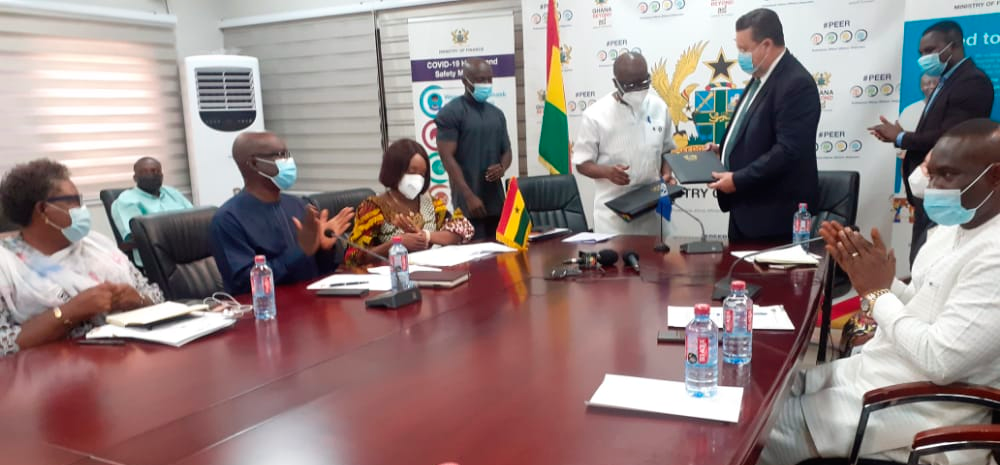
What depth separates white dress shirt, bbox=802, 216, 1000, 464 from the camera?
148 cm

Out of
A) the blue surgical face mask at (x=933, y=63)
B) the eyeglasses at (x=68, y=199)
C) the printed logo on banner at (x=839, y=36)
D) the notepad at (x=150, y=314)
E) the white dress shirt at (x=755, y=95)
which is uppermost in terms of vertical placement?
the printed logo on banner at (x=839, y=36)

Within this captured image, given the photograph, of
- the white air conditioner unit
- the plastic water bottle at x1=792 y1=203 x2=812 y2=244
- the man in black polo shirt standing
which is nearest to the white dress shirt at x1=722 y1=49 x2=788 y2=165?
the plastic water bottle at x1=792 y1=203 x2=812 y2=244

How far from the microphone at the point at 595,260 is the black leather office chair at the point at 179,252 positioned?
146 centimetres

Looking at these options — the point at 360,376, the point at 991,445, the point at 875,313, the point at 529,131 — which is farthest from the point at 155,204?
the point at 991,445

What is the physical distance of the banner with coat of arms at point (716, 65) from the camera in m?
3.96

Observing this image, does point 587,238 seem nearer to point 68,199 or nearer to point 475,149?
point 475,149

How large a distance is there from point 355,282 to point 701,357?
145 cm

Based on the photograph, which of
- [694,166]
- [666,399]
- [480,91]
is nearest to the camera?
[666,399]

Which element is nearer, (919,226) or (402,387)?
(402,387)

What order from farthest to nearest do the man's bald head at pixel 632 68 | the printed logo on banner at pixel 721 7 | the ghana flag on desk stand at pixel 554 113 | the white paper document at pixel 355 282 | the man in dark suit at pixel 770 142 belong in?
the ghana flag on desk stand at pixel 554 113
the printed logo on banner at pixel 721 7
the man's bald head at pixel 632 68
the man in dark suit at pixel 770 142
the white paper document at pixel 355 282

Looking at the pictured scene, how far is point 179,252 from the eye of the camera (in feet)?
9.26

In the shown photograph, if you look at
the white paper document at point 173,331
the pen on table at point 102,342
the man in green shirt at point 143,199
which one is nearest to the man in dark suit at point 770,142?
the white paper document at point 173,331

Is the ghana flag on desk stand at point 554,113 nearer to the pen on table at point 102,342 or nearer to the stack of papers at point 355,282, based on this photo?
the stack of papers at point 355,282

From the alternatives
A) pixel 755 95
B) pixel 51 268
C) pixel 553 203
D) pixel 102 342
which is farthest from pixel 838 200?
pixel 51 268
